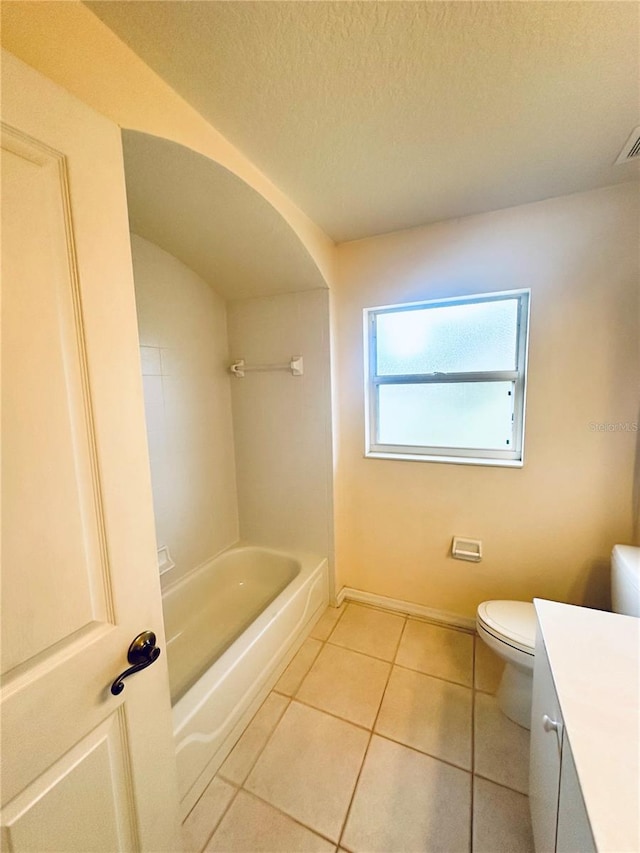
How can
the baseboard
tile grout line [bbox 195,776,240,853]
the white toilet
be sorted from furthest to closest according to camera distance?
the baseboard → the white toilet → tile grout line [bbox 195,776,240,853]

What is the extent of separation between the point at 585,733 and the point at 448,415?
4.90 ft

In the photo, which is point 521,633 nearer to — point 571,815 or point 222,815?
point 571,815

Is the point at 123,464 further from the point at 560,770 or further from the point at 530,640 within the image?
the point at 530,640

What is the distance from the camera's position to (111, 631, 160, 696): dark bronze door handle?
0.72 metres

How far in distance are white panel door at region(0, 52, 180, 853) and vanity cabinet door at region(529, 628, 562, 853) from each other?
1002mm

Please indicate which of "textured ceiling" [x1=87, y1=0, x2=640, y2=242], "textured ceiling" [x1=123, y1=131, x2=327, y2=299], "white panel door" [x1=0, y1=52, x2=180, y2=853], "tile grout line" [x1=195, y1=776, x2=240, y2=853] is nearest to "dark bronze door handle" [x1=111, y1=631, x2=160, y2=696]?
"white panel door" [x1=0, y1=52, x2=180, y2=853]

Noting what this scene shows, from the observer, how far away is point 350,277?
2.00m

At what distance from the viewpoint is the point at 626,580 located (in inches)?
50.7

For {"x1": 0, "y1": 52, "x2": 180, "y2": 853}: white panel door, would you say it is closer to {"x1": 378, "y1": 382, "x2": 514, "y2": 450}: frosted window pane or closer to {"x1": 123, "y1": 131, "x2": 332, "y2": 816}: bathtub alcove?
{"x1": 123, "y1": 131, "x2": 332, "y2": 816}: bathtub alcove

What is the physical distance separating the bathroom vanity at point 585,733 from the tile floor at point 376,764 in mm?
245

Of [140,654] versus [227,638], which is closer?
[140,654]

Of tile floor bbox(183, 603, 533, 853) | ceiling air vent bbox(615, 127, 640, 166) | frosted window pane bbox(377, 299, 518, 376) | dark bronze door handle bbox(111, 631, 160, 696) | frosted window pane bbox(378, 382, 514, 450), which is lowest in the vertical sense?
tile floor bbox(183, 603, 533, 853)

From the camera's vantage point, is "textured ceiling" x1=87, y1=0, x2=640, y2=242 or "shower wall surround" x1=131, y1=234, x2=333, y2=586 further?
"shower wall surround" x1=131, y1=234, x2=333, y2=586

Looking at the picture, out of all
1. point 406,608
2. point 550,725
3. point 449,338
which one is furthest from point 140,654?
point 449,338
